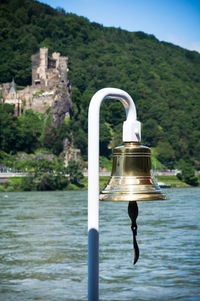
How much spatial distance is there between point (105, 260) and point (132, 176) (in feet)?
64.5

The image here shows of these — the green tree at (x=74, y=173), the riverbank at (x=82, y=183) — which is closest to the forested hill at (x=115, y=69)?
the riverbank at (x=82, y=183)

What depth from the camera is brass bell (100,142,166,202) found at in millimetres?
3119

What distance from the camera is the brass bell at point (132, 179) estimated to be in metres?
Result: 3.12

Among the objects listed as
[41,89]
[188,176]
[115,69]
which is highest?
[115,69]

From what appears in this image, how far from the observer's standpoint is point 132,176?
10.6 feet

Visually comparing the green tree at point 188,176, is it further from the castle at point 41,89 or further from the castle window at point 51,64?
the castle window at point 51,64

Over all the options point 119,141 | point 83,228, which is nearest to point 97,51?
point 119,141

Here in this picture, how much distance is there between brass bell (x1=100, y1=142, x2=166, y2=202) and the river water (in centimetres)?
1193

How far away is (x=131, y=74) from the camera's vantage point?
494ft

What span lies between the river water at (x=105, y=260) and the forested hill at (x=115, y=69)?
3176 inches

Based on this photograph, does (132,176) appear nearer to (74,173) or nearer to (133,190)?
(133,190)

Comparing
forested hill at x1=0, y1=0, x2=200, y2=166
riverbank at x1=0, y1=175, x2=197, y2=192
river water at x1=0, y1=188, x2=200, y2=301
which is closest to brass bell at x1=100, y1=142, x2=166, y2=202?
river water at x1=0, y1=188, x2=200, y2=301

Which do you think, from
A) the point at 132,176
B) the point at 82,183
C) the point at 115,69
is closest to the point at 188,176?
the point at 82,183

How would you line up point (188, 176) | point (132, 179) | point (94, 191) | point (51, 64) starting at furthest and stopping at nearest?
point (51, 64)
point (188, 176)
point (132, 179)
point (94, 191)
